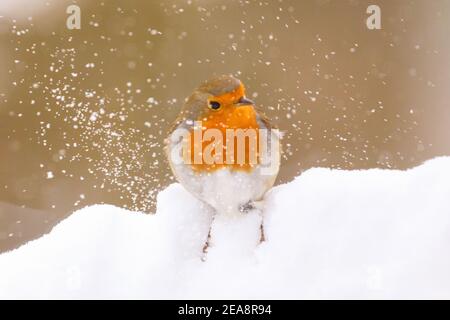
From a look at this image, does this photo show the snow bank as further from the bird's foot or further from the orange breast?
the orange breast

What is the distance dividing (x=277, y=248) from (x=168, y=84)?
1288 mm

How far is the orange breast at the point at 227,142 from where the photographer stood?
1694 millimetres

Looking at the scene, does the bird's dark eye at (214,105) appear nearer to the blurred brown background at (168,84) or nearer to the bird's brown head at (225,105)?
the bird's brown head at (225,105)

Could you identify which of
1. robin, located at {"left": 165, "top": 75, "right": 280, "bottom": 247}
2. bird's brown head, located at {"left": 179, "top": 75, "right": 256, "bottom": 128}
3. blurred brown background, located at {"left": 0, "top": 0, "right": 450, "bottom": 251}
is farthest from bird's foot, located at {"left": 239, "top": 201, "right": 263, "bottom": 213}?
blurred brown background, located at {"left": 0, "top": 0, "right": 450, "bottom": 251}

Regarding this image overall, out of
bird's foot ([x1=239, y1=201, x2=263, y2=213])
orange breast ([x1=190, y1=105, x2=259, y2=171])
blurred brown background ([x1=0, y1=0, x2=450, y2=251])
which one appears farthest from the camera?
blurred brown background ([x1=0, y1=0, x2=450, y2=251])

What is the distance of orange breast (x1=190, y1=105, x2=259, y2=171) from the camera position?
1694 millimetres

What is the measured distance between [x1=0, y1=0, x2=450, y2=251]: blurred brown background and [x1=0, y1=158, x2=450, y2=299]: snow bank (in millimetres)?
851

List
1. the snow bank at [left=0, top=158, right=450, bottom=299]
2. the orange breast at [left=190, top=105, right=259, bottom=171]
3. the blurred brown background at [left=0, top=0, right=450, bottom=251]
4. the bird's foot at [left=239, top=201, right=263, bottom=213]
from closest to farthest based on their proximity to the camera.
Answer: the snow bank at [left=0, top=158, right=450, bottom=299] → the orange breast at [left=190, top=105, right=259, bottom=171] → the bird's foot at [left=239, top=201, right=263, bottom=213] → the blurred brown background at [left=0, top=0, right=450, bottom=251]

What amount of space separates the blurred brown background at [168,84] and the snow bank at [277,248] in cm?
85

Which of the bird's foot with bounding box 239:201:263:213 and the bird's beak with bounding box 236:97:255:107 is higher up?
the bird's beak with bounding box 236:97:255:107

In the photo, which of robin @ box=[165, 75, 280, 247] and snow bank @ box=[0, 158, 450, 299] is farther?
robin @ box=[165, 75, 280, 247]

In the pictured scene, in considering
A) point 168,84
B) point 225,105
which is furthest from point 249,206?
point 168,84

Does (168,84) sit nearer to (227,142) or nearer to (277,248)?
(227,142)
